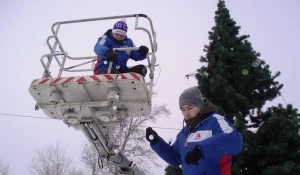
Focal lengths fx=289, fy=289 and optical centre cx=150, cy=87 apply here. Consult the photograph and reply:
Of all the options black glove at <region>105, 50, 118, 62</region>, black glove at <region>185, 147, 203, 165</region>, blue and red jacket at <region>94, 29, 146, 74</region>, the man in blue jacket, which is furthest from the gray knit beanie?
blue and red jacket at <region>94, 29, 146, 74</region>

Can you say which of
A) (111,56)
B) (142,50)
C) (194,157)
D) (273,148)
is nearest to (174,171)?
(273,148)

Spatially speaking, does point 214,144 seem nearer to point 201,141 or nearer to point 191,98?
point 201,141

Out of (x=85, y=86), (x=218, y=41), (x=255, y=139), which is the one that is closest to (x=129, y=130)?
(x=218, y=41)

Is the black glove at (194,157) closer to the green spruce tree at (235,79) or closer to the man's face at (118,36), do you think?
the man's face at (118,36)

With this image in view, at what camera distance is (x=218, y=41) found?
7613mm

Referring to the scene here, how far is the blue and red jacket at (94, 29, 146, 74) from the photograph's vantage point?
4441 mm

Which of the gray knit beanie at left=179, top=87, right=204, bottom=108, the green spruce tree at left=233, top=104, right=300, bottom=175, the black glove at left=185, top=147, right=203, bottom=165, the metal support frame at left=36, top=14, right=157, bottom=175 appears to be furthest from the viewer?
the green spruce tree at left=233, top=104, right=300, bottom=175

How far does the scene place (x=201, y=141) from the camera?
2729 mm

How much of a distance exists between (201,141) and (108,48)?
2.32 metres

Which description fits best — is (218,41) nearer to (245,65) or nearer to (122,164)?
(245,65)

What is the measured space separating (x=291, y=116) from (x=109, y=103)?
4.08 metres

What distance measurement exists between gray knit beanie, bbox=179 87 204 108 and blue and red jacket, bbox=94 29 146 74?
1.62 metres

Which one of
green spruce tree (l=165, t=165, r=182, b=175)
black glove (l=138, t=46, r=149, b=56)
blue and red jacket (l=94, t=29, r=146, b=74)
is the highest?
blue and red jacket (l=94, t=29, r=146, b=74)

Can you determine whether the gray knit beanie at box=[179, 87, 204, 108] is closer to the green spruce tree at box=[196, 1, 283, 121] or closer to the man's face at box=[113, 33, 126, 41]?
the man's face at box=[113, 33, 126, 41]
